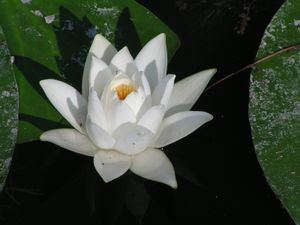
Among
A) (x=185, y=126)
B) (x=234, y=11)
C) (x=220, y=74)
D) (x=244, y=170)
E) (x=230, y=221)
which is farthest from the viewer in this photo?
(x=234, y=11)

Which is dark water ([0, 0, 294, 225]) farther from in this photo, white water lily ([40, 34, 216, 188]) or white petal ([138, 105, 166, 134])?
white petal ([138, 105, 166, 134])

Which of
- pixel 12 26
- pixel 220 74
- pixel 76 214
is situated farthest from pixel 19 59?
pixel 220 74

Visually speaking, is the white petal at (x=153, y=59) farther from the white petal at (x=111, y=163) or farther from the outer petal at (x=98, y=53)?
the white petal at (x=111, y=163)

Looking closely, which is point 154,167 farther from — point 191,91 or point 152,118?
point 191,91

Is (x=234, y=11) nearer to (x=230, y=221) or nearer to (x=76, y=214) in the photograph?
(x=230, y=221)

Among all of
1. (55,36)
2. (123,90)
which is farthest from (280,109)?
(55,36)
